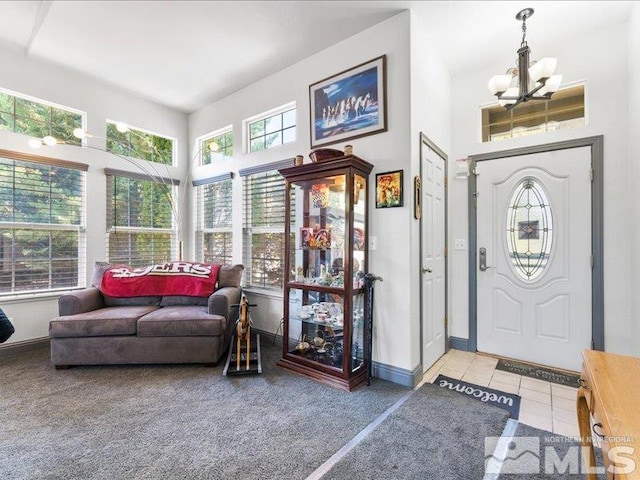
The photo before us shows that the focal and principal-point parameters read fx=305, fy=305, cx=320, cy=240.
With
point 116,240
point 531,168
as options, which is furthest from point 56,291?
point 531,168

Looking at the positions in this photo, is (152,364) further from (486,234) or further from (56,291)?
(486,234)

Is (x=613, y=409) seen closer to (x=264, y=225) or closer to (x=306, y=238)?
(x=306, y=238)

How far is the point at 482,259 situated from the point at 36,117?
198 inches

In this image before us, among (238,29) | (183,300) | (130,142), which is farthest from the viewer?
(130,142)

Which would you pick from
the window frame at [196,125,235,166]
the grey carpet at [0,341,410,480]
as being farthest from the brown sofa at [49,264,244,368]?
the window frame at [196,125,235,166]

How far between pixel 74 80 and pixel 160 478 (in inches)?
164

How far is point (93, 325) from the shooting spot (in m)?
2.76

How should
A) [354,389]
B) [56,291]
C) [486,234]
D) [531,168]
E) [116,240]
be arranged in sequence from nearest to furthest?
[354,389] → [531,168] → [486,234] → [56,291] → [116,240]

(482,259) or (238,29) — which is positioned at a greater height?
(238,29)

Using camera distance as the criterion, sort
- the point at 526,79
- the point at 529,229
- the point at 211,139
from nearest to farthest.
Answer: the point at 526,79 < the point at 529,229 < the point at 211,139

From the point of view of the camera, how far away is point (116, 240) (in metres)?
3.89

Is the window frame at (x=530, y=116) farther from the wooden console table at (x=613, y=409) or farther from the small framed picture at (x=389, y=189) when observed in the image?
the wooden console table at (x=613, y=409)

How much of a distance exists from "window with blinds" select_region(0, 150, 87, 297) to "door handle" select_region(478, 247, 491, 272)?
4.48 metres

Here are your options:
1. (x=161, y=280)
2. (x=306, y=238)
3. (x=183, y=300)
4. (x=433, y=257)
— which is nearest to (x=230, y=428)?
(x=306, y=238)
